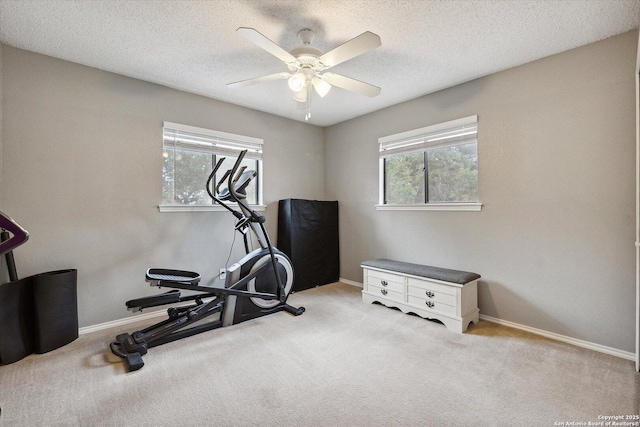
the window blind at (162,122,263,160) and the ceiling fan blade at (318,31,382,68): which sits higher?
the ceiling fan blade at (318,31,382,68)

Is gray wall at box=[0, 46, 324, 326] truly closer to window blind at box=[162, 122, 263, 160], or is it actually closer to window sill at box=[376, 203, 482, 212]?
window blind at box=[162, 122, 263, 160]

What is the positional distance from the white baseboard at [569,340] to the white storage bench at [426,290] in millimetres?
214

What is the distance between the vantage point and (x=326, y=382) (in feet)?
6.33

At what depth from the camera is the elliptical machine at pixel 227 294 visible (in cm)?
236

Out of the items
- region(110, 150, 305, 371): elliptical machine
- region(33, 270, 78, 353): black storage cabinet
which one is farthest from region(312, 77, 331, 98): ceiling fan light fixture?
region(33, 270, 78, 353): black storage cabinet

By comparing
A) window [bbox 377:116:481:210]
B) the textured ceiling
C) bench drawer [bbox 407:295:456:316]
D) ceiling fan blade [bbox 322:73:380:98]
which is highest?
the textured ceiling

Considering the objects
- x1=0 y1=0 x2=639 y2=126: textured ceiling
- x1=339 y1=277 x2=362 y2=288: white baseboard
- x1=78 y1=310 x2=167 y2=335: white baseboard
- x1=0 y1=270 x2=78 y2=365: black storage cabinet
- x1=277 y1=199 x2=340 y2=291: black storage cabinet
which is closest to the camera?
x1=0 y1=0 x2=639 y2=126: textured ceiling

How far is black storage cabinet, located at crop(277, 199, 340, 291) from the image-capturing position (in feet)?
13.2

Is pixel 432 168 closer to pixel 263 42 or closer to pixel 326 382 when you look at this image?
pixel 263 42

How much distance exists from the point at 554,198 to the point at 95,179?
14.0 ft

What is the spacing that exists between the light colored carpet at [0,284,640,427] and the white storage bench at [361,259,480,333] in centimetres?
21

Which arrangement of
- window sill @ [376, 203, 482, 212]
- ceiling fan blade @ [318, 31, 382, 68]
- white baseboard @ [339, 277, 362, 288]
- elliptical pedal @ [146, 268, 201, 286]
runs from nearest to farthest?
ceiling fan blade @ [318, 31, 382, 68] → elliptical pedal @ [146, 268, 201, 286] → window sill @ [376, 203, 482, 212] → white baseboard @ [339, 277, 362, 288]

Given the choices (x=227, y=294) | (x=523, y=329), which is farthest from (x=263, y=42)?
(x=523, y=329)

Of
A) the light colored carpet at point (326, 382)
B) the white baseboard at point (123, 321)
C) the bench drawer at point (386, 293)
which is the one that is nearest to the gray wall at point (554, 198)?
the light colored carpet at point (326, 382)
